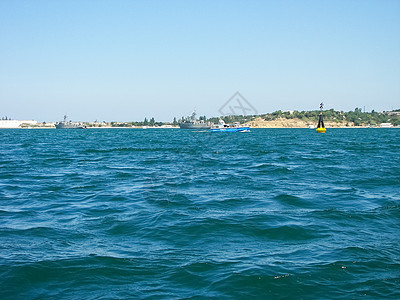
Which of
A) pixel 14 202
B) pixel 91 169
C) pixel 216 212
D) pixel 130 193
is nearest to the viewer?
pixel 216 212

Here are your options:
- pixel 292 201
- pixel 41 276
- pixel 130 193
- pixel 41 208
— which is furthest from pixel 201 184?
pixel 41 276

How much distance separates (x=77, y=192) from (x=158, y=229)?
8.32 m

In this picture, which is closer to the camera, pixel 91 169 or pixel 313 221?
pixel 313 221

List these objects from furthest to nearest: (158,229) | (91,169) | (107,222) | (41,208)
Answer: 1. (91,169)
2. (41,208)
3. (107,222)
4. (158,229)

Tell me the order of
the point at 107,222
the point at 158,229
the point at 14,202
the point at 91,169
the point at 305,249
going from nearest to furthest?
the point at 305,249 < the point at 158,229 < the point at 107,222 < the point at 14,202 < the point at 91,169

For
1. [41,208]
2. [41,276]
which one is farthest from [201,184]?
[41,276]

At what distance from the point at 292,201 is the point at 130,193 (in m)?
7.57

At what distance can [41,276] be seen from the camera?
25.4 feet

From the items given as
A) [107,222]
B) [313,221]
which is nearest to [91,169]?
[107,222]

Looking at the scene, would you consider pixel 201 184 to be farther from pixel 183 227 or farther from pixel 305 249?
pixel 305 249

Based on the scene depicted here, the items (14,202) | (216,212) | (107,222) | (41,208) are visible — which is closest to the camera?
(107,222)

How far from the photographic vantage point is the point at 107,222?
1216cm

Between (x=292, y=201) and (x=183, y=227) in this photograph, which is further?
(x=292, y=201)

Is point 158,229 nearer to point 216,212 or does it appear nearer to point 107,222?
point 107,222
